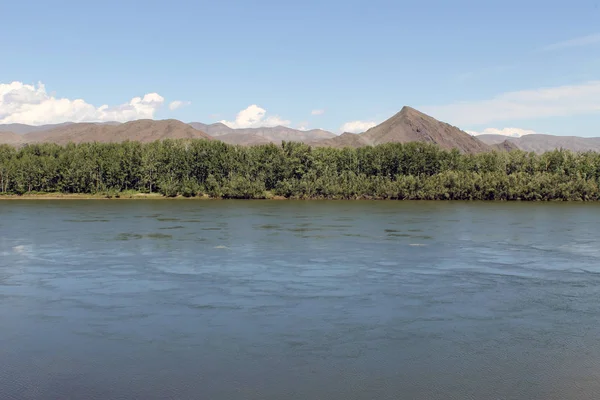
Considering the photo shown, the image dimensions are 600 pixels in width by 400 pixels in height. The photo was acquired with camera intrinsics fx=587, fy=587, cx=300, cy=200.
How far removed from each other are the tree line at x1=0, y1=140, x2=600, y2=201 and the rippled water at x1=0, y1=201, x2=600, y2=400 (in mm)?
88666

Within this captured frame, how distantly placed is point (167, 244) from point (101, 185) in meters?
97.0

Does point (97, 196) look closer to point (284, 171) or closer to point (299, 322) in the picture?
point (284, 171)

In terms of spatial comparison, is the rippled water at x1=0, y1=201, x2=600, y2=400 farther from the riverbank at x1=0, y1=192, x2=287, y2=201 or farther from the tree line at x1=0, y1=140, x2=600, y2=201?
the riverbank at x1=0, y1=192, x2=287, y2=201

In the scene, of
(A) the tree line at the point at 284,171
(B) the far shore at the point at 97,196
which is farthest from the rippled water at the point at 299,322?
(B) the far shore at the point at 97,196

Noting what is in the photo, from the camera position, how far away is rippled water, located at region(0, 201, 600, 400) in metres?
13.8

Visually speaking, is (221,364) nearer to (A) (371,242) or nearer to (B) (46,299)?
(B) (46,299)

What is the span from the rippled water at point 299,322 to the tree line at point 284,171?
291 feet

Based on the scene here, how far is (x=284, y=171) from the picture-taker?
442 ft

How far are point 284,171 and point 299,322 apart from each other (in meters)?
116

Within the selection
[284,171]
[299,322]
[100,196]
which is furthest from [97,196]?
[299,322]

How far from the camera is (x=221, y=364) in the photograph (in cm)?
1509

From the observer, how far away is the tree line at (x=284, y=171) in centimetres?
12500

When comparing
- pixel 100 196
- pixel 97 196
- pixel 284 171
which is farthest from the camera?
pixel 284 171

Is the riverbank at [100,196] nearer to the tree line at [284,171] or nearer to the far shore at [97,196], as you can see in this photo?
the far shore at [97,196]
